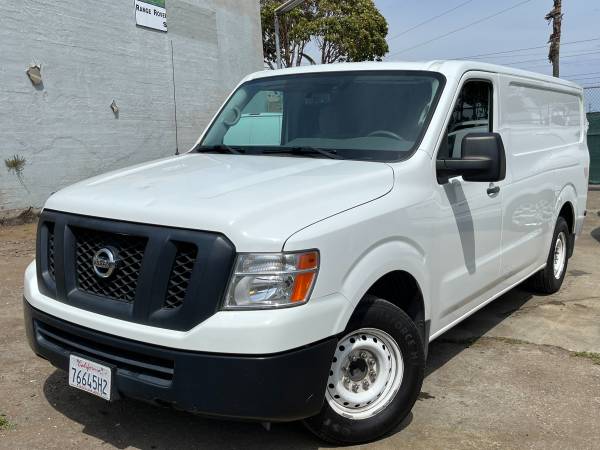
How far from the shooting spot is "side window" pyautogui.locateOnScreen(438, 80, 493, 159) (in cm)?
376

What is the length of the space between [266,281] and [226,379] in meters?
0.44

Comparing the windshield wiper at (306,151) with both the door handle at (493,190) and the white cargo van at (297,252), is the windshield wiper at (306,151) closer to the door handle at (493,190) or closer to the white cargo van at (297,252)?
the white cargo van at (297,252)

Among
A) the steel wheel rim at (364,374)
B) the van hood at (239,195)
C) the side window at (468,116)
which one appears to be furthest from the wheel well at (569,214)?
the steel wheel rim at (364,374)

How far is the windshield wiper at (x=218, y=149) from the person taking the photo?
410 cm

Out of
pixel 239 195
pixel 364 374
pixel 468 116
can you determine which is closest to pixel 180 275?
pixel 239 195

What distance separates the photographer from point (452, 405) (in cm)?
364

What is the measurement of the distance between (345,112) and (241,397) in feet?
6.62

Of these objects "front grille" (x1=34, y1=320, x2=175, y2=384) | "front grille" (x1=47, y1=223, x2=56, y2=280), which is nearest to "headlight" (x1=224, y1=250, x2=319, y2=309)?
"front grille" (x1=34, y1=320, x2=175, y2=384)

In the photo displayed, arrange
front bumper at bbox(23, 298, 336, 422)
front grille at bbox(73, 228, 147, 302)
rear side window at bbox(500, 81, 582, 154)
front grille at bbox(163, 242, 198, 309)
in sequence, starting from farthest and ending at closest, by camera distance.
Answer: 1. rear side window at bbox(500, 81, 582, 154)
2. front grille at bbox(73, 228, 147, 302)
3. front grille at bbox(163, 242, 198, 309)
4. front bumper at bbox(23, 298, 336, 422)

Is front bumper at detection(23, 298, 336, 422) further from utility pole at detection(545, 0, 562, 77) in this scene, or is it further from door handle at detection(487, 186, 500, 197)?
utility pole at detection(545, 0, 562, 77)

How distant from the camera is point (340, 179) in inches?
123

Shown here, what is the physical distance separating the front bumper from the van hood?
0.48 m

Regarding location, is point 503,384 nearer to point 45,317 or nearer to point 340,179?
point 340,179

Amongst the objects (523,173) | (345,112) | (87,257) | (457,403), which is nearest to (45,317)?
(87,257)
